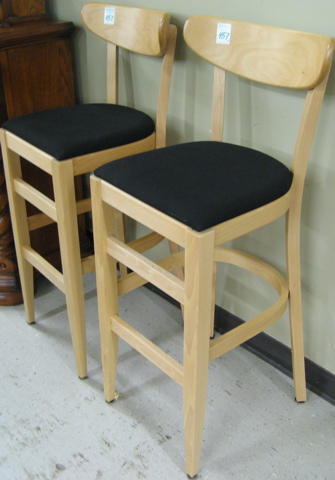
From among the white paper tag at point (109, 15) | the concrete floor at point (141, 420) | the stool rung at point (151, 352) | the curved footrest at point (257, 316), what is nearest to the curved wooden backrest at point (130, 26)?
the white paper tag at point (109, 15)

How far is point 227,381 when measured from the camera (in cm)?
145

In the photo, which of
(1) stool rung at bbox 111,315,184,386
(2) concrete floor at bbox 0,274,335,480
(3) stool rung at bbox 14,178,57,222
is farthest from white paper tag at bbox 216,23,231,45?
(2) concrete floor at bbox 0,274,335,480

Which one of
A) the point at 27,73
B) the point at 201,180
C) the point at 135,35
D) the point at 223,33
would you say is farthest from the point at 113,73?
the point at 201,180

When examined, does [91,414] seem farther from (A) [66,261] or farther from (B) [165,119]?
(B) [165,119]

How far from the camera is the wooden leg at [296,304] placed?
119 centimetres

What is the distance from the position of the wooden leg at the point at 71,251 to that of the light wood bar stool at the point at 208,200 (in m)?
0.13

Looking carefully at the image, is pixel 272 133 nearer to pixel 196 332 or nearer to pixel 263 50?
pixel 263 50

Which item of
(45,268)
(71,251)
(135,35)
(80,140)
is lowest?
(45,268)

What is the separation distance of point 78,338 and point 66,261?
23cm

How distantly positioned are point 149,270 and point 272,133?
0.47 meters

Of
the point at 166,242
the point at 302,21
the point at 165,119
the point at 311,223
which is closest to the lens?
the point at 302,21

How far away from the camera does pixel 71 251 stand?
1341mm

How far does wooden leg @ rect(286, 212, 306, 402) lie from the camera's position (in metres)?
1.19

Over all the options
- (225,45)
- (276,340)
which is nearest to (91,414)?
(276,340)
